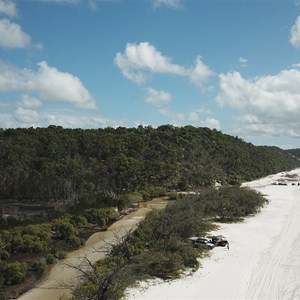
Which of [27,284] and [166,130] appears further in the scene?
[166,130]

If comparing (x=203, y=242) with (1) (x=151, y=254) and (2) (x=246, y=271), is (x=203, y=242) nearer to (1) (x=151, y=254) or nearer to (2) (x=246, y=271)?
(1) (x=151, y=254)

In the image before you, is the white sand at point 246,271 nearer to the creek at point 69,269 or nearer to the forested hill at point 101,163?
the creek at point 69,269

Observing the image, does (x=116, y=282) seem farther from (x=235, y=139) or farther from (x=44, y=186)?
(x=235, y=139)

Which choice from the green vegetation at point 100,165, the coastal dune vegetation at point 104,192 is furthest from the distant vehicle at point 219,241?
the green vegetation at point 100,165

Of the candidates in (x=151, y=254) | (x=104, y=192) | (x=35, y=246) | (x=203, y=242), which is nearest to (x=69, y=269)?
(x=35, y=246)

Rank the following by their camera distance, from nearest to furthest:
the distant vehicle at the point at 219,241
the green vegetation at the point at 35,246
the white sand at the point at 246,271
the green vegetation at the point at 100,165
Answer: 1. the white sand at the point at 246,271
2. the green vegetation at the point at 35,246
3. the distant vehicle at the point at 219,241
4. the green vegetation at the point at 100,165

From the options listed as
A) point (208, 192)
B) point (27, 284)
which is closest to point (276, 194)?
point (208, 192)

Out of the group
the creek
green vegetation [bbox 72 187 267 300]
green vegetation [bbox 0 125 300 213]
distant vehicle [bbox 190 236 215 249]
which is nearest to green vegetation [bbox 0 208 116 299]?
the creek
